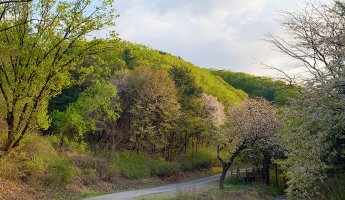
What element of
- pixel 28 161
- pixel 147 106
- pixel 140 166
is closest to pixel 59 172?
pixel 28 161

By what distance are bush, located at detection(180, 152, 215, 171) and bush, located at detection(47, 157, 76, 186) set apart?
1902 centimetres

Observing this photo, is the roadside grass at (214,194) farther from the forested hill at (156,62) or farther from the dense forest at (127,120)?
the forested hill at (156,62)

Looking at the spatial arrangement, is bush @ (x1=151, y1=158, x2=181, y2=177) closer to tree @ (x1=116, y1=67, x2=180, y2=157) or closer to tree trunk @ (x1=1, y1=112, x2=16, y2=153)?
tree @ (x1=116, y1=67, x2=180, y2=157)

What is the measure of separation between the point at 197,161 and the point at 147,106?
1165cm

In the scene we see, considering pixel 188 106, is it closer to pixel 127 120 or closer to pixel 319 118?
pixel 127 120

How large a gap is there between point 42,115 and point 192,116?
85.2ft

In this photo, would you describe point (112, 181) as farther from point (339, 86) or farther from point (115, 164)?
point (339, 86)

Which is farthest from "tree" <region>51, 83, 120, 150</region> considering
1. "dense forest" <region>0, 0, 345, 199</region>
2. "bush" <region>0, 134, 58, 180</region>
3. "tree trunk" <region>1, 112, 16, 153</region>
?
"tree trunk" <region>1, 112, 16, 153</region>

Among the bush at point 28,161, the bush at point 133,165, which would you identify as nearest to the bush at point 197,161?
the bush at point 133,165

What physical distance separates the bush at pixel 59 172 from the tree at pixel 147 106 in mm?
12379

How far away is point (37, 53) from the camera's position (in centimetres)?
1688

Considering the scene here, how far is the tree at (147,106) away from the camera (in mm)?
36028

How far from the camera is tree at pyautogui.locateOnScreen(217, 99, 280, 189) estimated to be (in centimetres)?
2631

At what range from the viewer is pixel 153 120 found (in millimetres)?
37375
